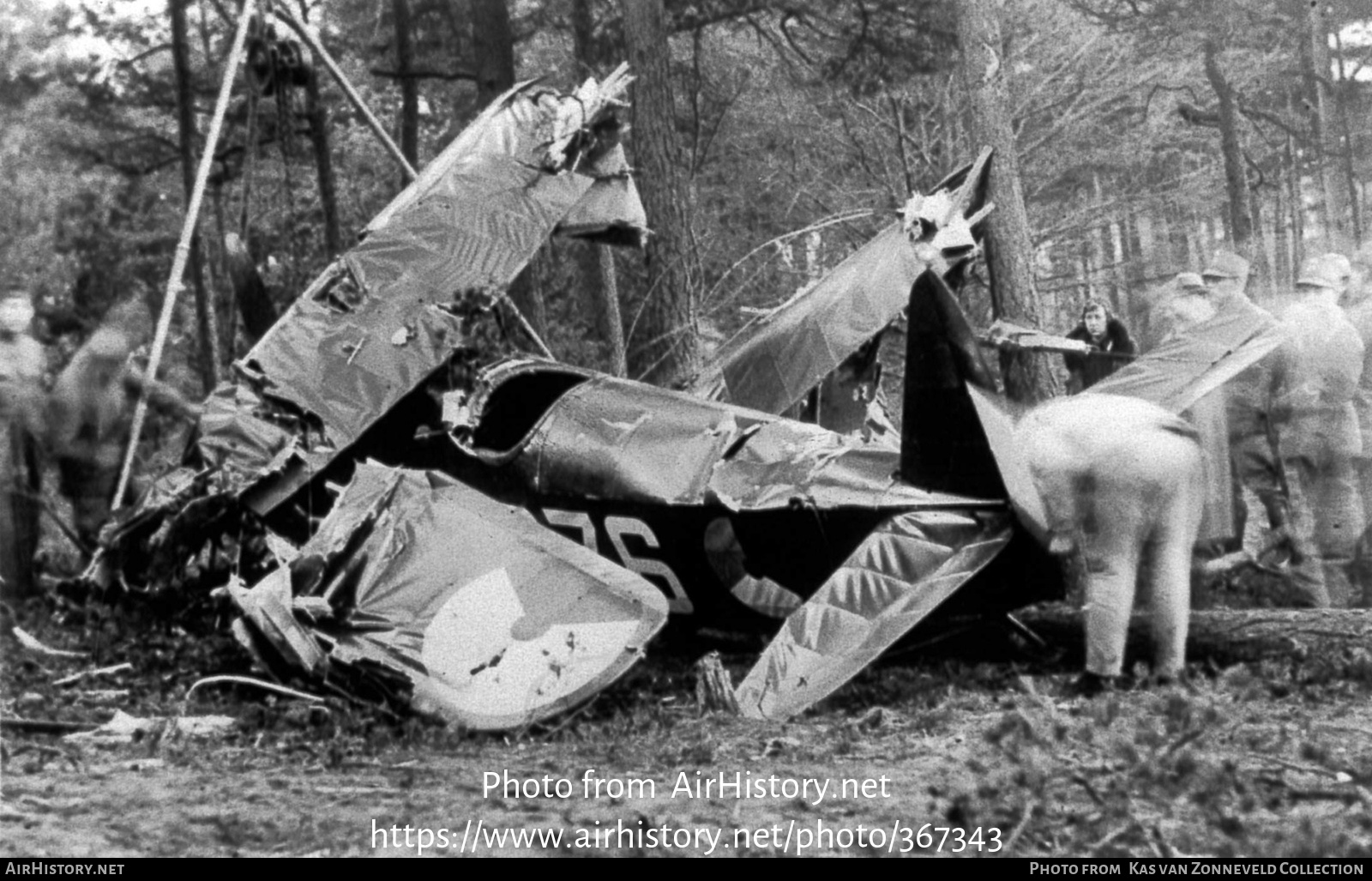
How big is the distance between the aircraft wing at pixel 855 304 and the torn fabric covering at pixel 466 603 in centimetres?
193

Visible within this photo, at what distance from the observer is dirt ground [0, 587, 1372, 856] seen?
4746 millimetres

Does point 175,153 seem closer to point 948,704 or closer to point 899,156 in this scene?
point 899,156

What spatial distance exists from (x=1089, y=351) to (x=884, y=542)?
2857mm

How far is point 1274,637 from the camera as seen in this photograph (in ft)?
23.6

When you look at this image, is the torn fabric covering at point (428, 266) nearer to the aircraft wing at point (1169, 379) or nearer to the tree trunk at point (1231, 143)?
the aircraft wing at point (1169, 379)

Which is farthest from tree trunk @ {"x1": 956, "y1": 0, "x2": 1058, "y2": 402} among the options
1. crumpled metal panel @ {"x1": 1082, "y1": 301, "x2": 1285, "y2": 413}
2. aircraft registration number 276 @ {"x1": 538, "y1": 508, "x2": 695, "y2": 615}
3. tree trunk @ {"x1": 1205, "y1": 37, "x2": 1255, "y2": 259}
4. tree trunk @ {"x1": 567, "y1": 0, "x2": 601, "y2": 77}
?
tree trunk @ {"x1": 1205, "y1": 37, "x2": 1255, "y2": 259}

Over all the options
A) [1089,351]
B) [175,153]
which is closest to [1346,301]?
[1089,351]

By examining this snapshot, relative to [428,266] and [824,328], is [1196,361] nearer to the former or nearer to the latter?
[824,328]

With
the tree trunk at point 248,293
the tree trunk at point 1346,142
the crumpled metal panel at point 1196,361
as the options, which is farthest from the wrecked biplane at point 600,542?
the tree trunk at point 1346,142

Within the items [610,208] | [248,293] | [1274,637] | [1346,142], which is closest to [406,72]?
[248,293]

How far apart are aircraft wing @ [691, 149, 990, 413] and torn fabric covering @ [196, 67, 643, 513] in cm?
148

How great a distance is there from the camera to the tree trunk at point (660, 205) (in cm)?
1310

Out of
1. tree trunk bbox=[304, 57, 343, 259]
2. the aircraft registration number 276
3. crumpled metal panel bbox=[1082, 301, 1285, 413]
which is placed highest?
tree trunk bbox=[304, 57, 343, 259]

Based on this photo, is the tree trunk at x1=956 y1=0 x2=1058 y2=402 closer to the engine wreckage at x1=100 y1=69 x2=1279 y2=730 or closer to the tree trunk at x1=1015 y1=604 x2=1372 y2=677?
the engine wreckage at x1=100 y1=69 x2=1279 y2=730
